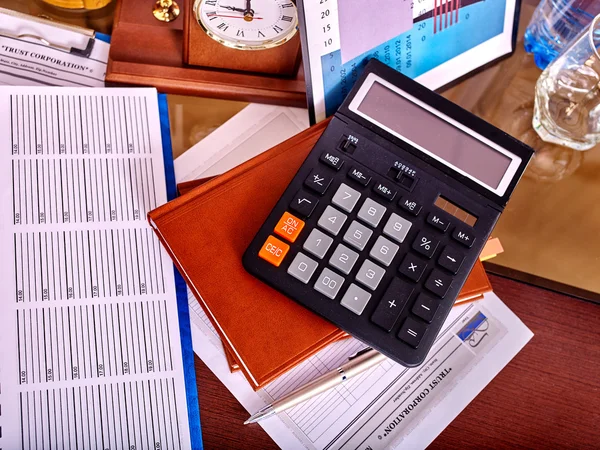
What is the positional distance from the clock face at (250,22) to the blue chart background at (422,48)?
72 mm

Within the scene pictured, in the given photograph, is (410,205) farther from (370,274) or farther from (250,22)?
(250,22)

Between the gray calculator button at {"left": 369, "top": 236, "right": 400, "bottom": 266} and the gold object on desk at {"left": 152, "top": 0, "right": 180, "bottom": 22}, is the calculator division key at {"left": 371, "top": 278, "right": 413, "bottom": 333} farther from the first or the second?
the gold object on desk at {"left": 152, "top": 0, "right": 180, "bottom": 22}

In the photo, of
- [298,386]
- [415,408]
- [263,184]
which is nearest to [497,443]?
[415,408]

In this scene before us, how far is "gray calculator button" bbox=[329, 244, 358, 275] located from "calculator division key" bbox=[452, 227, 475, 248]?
83mm

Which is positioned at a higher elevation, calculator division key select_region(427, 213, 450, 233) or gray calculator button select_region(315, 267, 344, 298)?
calculator division key select_region(427, 213, 450, 233)

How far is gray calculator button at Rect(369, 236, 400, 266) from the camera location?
0.48m

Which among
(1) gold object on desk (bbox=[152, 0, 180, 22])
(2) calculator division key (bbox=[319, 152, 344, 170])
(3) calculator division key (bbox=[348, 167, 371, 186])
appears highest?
(1) gold object on desk (bbox=[152, 0, 180, 22])

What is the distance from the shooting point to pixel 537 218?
61 centimetres

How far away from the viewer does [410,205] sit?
1.62 ft

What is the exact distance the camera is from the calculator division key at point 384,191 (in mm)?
493

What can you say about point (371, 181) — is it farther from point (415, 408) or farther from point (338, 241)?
point (415, 408)

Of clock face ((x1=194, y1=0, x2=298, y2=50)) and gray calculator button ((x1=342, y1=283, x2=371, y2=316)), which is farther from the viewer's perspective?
clock face ((x1=194, y1=0, x2=298, y2=50))

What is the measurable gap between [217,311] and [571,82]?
41 cm

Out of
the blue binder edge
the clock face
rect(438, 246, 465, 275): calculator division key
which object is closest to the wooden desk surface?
the blue binder edge
